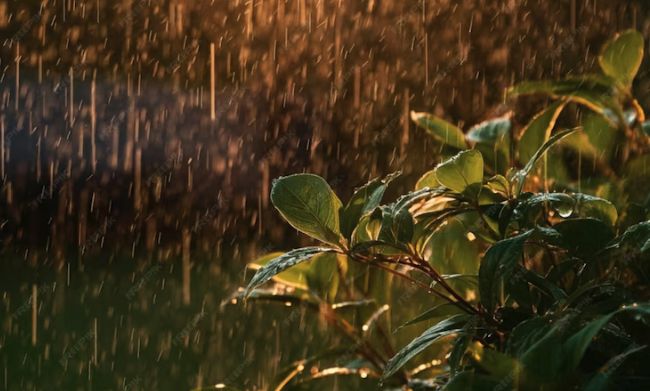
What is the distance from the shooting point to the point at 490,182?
1.20 feet

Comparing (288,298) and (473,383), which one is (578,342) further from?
(288,298)

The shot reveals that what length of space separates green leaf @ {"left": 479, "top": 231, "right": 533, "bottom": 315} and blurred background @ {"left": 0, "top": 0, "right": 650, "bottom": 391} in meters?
1.09

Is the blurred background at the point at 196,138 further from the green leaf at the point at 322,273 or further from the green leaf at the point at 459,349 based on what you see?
the green leaf at the point at 459,349

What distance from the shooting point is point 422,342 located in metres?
0.30

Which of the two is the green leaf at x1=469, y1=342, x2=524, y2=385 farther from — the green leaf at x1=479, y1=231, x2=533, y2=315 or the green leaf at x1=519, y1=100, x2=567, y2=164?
the green leaf at x1=519, y1=100, x2=567, y2=164

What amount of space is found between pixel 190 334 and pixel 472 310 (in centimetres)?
163

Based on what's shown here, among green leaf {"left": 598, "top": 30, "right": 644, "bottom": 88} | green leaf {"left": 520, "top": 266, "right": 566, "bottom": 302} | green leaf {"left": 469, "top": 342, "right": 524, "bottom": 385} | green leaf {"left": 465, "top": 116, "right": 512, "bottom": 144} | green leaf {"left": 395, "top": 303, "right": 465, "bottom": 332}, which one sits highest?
green leaf {"left": 598, "top": 30, "right": 644, "bottom": 88}

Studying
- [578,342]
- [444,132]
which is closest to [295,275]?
[444,132]

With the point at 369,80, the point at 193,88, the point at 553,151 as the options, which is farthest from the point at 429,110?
the point at 553,151

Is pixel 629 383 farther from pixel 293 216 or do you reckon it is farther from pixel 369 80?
pixel 369 80

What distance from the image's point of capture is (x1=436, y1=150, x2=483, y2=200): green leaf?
33cm

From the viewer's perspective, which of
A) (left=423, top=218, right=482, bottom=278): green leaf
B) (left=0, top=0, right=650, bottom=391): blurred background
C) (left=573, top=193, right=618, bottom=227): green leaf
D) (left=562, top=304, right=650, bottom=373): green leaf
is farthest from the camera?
(left=0, top=0, right=650, bottom=391): blurred background

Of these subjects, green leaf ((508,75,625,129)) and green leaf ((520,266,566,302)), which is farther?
green leaf ((508,75,625,129))

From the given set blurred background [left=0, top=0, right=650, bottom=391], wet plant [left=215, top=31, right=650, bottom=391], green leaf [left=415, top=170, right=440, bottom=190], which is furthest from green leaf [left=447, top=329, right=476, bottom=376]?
blurred background [left=0, top=0, right=650, bottom=391]
